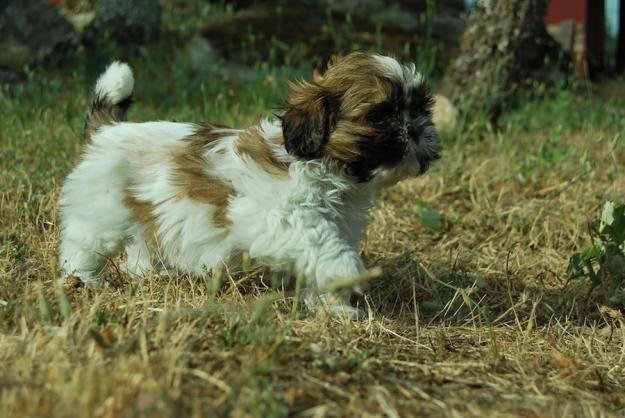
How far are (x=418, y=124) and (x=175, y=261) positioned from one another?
1235 mm

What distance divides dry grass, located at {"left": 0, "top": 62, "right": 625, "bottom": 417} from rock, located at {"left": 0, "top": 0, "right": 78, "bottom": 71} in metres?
2.20

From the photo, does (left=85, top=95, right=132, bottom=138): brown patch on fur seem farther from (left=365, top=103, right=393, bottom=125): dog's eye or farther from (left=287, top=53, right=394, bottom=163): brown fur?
(left=365, top=103, right=393, bottom=125): dog's eye

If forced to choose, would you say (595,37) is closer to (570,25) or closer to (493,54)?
(570,25)

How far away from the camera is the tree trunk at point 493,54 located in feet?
22.3

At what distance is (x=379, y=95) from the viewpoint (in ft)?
10.9

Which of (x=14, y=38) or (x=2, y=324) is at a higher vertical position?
(x=2, y=324)

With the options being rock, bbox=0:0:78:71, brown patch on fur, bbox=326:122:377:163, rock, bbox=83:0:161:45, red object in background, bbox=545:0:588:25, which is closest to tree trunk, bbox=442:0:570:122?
brown patch on fur, bbox=326:122:377:163

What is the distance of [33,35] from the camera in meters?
8.77

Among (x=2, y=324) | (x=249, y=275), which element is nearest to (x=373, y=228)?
(x=249, y=275)

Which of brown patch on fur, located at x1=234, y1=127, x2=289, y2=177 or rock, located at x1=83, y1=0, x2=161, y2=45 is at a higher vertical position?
brown patch on fur, located at x1=234, y1=127, x2=289, y2=177

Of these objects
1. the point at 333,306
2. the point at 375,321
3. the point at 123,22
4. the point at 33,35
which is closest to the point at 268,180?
the point at 333,306

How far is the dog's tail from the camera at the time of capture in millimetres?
3975

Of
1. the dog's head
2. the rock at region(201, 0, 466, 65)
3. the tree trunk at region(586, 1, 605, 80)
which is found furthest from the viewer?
the tree trunk at region(586, 1, 605, 80)

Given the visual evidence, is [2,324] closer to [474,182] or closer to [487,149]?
[474,182]
